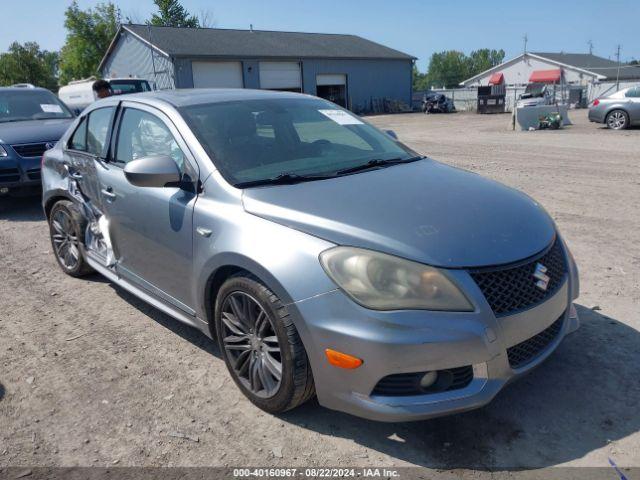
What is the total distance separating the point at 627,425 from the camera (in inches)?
104

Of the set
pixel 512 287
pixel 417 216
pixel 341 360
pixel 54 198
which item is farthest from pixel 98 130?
pixel 512 287

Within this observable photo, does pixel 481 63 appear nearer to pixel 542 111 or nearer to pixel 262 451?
pixel 542 111

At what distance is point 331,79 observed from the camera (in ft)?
133

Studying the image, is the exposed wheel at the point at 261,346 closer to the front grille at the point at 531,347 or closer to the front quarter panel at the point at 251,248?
the front quarter panel at the point at 251,248

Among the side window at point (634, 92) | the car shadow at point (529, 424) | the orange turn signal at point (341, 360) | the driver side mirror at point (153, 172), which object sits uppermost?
the side window at point (634, 92)

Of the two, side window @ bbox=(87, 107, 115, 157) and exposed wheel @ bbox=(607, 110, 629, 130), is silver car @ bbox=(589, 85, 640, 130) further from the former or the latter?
side window @ bbox=(87, 107, 115, 157)

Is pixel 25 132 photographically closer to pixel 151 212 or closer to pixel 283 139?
pixel 151 212

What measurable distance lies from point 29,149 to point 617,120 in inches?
704

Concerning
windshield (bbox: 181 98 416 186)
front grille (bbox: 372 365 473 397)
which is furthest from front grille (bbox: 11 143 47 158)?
front grille (bbox: 372 365 473 397)

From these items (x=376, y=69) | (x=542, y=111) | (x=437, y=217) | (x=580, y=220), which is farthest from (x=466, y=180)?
(x=376, y=69)

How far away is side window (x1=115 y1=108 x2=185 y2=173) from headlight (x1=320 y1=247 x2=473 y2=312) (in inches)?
57.3

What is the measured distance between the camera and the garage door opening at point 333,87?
4004cm

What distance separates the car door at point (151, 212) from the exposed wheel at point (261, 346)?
41cm

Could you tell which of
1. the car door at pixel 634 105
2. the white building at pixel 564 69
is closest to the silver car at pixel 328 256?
the car door at pixel 634 105
